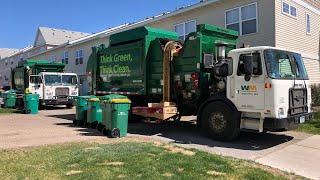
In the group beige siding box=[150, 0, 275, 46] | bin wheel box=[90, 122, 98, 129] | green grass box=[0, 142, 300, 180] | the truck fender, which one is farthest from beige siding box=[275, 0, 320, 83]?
green grass box=[0, 142, 300, 180]

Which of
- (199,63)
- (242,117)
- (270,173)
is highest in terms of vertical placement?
(199,63)

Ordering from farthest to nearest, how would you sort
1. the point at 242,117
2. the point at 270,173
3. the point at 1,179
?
the point at 242,117, the point at 270,173, the point at 1,179

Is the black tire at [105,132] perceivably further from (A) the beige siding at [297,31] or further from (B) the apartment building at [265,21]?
(A) the beige siding at [297,31]

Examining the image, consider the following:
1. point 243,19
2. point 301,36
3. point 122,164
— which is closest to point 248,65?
point 122,164

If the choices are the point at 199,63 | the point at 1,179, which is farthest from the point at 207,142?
the point at 1,179

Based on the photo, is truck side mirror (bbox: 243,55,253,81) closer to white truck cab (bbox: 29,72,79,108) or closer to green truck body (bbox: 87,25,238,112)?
green truck body (bbox: 87,25,238,112)

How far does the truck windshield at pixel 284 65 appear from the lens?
9992mm

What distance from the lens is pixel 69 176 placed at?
22.0ft

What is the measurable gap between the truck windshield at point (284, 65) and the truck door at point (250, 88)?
0.23m

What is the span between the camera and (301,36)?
846 inches

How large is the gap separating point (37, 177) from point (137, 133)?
233 inches

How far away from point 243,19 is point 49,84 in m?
11.2

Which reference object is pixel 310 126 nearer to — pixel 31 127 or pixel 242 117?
pixel 242 117

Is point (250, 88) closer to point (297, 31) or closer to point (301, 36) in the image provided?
point (297, 31)
